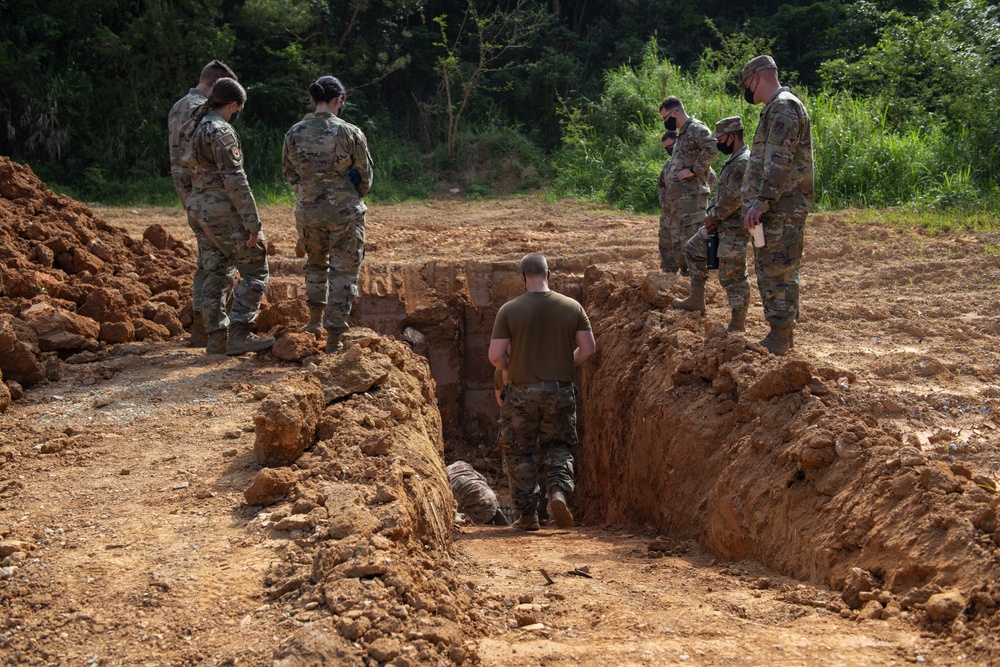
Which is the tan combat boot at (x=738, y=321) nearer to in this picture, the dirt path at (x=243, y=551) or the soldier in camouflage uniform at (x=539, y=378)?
the dirt path at (x=243, y=551)

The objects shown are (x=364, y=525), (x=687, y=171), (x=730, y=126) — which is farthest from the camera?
(x=687, y=171)

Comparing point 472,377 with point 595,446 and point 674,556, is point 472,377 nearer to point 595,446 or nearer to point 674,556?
point 595,446

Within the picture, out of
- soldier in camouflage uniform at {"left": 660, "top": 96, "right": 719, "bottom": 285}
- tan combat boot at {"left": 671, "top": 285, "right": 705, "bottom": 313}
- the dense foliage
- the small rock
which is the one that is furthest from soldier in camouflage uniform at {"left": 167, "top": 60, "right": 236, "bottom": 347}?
the dense foliage

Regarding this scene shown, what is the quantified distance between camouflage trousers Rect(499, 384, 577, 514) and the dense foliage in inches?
331

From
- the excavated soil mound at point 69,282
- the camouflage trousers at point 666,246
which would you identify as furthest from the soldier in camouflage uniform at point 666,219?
the excavated soil mound at point 69,282

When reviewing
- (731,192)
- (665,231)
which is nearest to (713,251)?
(731,192)

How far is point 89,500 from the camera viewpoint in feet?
15.1

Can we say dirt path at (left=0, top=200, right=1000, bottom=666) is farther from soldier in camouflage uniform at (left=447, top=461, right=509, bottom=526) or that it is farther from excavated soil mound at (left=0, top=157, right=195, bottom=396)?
soldier in camouflage uniform at (left=447, top=461, right=509, bottom=526)

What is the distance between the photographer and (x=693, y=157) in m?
8.72

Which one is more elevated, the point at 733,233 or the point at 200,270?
the point at 733,233

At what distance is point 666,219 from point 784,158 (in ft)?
10.0

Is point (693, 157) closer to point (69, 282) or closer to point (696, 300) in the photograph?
point (696, 300)

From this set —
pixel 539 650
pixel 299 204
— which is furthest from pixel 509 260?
pixel 539 650

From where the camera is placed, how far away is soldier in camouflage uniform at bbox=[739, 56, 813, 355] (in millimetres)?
6219
